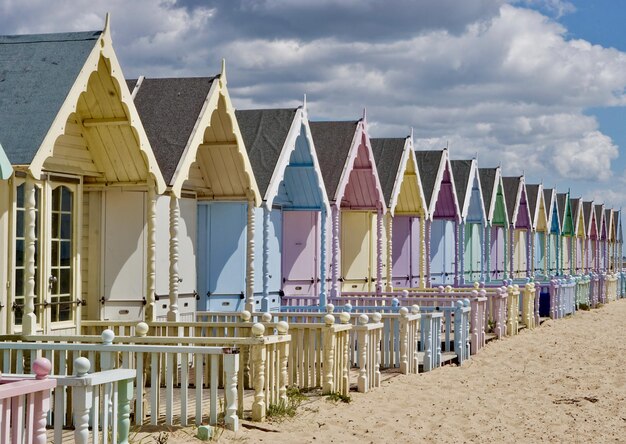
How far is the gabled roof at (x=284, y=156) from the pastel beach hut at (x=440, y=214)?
6.43m

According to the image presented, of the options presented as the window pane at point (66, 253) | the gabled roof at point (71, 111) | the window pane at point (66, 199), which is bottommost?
the window pane at point (66, 253)

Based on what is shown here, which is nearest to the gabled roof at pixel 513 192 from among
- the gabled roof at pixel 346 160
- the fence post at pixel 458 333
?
the gabled roof at pixel 346 160

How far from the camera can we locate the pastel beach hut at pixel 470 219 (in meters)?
29.3

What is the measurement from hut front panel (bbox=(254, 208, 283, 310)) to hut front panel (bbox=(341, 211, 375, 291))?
363 centimetres

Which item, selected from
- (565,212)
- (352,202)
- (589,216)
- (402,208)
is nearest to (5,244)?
(352,202)

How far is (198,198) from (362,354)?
4.81 metres

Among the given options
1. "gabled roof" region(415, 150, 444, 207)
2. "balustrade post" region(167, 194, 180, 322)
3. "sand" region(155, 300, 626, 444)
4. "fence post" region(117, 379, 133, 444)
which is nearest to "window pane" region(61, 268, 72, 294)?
"balustrade post" region(167, 194, 180, 322)

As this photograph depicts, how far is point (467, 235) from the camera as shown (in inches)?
1313

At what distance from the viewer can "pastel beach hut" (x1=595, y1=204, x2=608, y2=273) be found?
191ft

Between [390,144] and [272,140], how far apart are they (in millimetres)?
7025

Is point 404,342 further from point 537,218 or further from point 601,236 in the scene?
point 601,236

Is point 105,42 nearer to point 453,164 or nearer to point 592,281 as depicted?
point 453,164

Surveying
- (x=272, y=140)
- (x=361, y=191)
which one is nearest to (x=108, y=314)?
(x=272, y=140)

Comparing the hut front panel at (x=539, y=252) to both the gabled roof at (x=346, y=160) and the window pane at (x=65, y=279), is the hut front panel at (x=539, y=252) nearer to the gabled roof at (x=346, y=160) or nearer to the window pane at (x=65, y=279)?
the gabled roof at (x=346, y=160)
